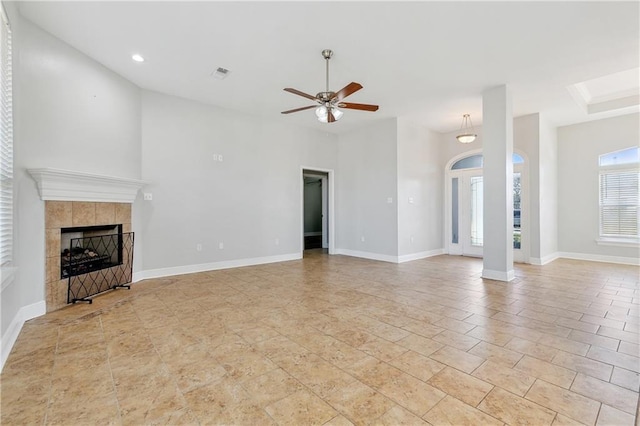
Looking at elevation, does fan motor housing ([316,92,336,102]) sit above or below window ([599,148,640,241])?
above

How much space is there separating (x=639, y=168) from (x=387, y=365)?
735 cm

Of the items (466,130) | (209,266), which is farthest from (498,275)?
(209,266)

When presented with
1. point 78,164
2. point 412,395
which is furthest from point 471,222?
point 78,164

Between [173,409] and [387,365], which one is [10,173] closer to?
[173,409]

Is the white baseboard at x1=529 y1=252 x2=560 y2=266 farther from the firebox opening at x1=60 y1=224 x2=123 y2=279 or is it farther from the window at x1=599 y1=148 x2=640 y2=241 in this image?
the firebox opening at x1=60 y1=224 x2=123 y2=279

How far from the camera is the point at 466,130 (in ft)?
23.9

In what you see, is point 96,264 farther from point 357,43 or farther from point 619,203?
point 619,203

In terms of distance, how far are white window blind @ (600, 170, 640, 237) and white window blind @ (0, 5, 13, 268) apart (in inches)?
380

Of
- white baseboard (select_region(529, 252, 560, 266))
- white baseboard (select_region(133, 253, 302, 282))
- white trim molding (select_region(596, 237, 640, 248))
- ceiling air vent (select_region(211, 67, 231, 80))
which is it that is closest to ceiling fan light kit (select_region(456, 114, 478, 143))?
white baseboard (select_region(529, 252, 560, 266))

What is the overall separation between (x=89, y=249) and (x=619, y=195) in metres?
9.76

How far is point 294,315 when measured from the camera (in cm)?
323

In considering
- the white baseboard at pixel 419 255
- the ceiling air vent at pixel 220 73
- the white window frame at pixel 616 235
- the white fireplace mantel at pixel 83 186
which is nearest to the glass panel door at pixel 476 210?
the white baseboard at pixel 419 255

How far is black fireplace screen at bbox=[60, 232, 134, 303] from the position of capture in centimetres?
366

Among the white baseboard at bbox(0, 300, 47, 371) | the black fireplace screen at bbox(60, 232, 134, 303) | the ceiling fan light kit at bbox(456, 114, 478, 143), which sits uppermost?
the ceiling fan light kit at bbox(456, 114, 478, 143)
